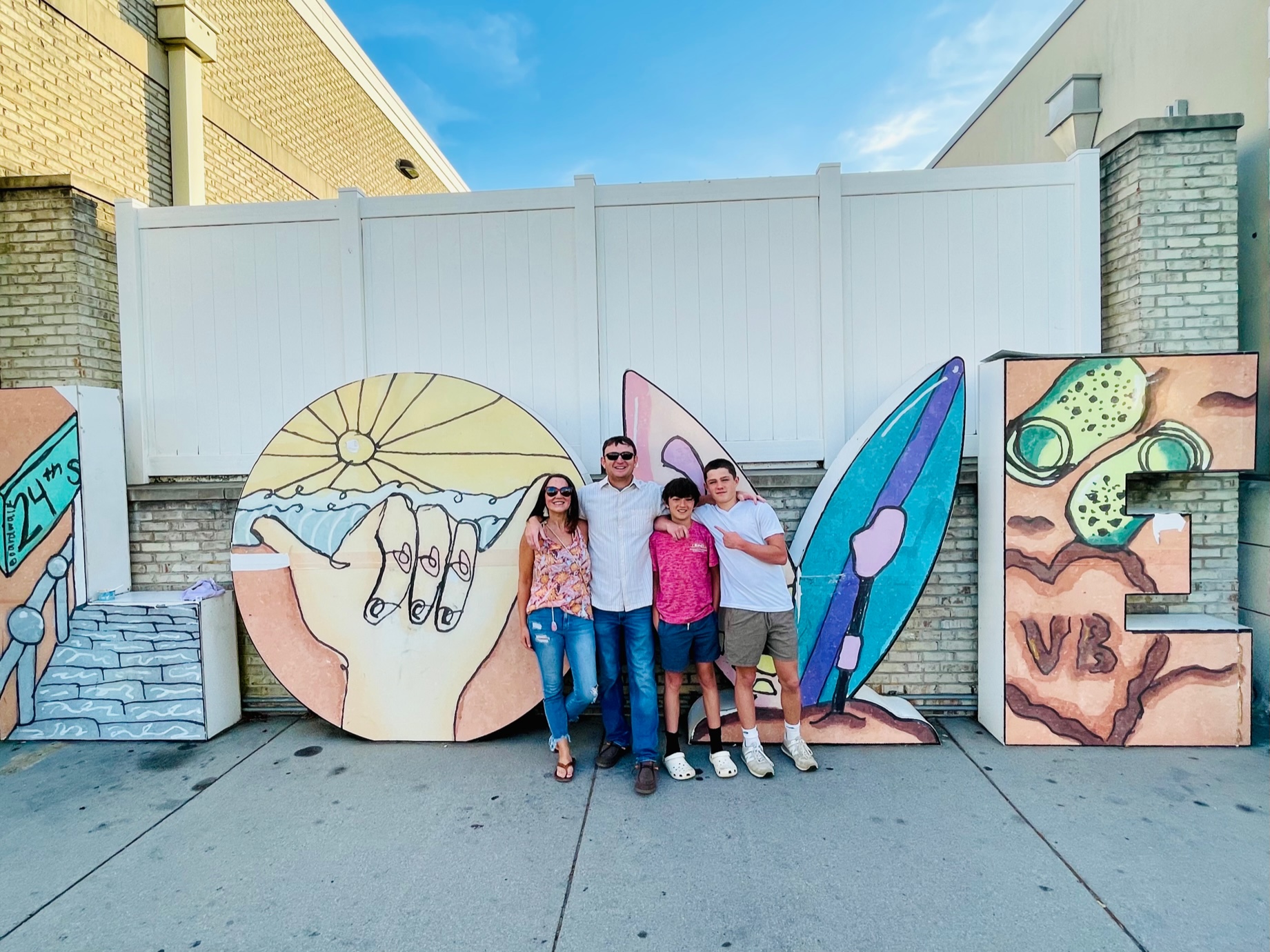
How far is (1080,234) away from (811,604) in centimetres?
297

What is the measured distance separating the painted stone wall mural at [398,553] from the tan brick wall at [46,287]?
5.59 ft

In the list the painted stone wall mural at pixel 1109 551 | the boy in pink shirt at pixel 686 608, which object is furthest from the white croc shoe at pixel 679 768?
the painted stone wall mural at pixel 1109 551

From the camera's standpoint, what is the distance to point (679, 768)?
3.42 m

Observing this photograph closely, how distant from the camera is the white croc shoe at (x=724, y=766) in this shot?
3404mm

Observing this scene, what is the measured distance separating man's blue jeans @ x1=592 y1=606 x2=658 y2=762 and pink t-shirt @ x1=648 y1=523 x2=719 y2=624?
0.13m

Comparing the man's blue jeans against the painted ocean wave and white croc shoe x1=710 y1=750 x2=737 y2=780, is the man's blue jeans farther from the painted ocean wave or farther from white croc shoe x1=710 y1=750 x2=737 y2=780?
the painted ocean wave

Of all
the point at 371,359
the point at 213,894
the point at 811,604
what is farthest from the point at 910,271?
the point at 213,894

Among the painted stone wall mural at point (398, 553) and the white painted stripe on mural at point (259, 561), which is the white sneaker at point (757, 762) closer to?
the painted stone wall mural at point (398, 553)

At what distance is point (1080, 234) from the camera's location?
163 inches

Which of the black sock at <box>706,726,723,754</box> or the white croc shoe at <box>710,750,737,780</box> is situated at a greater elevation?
the black sock at <box>706,726,723,754</box>

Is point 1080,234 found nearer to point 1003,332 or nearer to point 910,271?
point 1003,332

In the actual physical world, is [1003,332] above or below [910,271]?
below

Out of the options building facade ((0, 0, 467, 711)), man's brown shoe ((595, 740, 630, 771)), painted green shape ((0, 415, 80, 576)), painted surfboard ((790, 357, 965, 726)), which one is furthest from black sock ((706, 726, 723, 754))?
painted green shape ((0, 415, 80, 576))

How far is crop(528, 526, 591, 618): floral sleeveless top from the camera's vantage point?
3.40m
